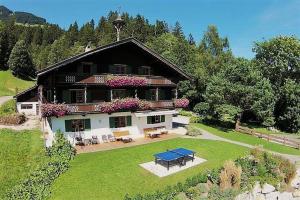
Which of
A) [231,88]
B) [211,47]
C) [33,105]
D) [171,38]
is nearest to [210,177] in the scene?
[231,88]

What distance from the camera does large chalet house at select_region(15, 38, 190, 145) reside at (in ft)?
94.9

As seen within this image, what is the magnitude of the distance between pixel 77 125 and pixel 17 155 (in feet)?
20.1

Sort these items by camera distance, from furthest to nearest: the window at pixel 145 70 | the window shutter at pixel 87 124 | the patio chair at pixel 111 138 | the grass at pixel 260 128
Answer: the grass at pixel 260 128, the window at pixel 145 70, the patio chair at pixel 111 138, the window shutter at pixel 87 124

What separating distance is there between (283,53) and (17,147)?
4577 centimetres

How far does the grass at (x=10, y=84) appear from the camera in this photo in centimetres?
7140

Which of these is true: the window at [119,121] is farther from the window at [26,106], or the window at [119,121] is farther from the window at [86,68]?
the window at [26,106]

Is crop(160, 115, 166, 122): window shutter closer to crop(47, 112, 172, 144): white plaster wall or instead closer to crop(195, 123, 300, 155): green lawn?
crop(47, 112, 172, 144): white plaster wall

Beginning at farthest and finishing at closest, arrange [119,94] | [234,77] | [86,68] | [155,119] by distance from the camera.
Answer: [234,77] < [155,119] < [119,94] < [86,68]

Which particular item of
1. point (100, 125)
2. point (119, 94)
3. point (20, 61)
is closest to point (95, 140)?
point (100, 125)

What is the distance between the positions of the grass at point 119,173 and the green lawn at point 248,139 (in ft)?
16.5

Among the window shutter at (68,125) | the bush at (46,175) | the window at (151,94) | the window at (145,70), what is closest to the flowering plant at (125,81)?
the window at (145,70)

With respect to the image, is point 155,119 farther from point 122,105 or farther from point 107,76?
point 107,76

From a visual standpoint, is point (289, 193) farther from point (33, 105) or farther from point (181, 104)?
point (33, 105)

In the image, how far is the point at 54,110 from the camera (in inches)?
1061
